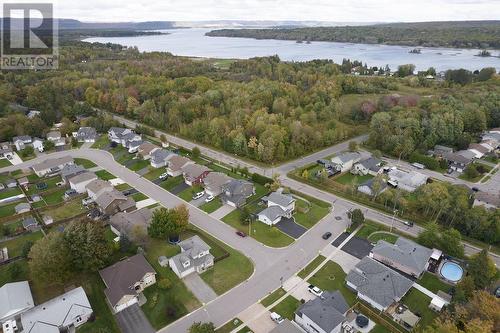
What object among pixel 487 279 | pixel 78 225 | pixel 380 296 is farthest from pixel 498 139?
pixel 78 225

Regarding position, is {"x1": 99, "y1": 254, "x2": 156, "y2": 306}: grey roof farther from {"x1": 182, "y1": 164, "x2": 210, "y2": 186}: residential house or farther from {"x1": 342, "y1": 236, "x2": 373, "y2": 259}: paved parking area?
{"x1": 342, "y1": 236, "x2": 373, "y2": 259}: paved parking area

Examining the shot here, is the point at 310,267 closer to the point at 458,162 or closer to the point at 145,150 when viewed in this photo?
the point at 458,162

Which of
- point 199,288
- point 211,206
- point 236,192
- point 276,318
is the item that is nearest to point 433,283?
point 276,318

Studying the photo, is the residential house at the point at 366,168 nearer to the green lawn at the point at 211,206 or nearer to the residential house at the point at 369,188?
the residential house at the point at 369,188

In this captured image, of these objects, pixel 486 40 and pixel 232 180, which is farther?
pixel 486 40

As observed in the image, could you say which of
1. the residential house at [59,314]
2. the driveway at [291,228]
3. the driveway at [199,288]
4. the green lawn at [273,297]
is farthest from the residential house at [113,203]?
the green lawn at [273,297]

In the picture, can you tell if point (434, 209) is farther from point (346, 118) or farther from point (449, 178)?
point (346, 118)
